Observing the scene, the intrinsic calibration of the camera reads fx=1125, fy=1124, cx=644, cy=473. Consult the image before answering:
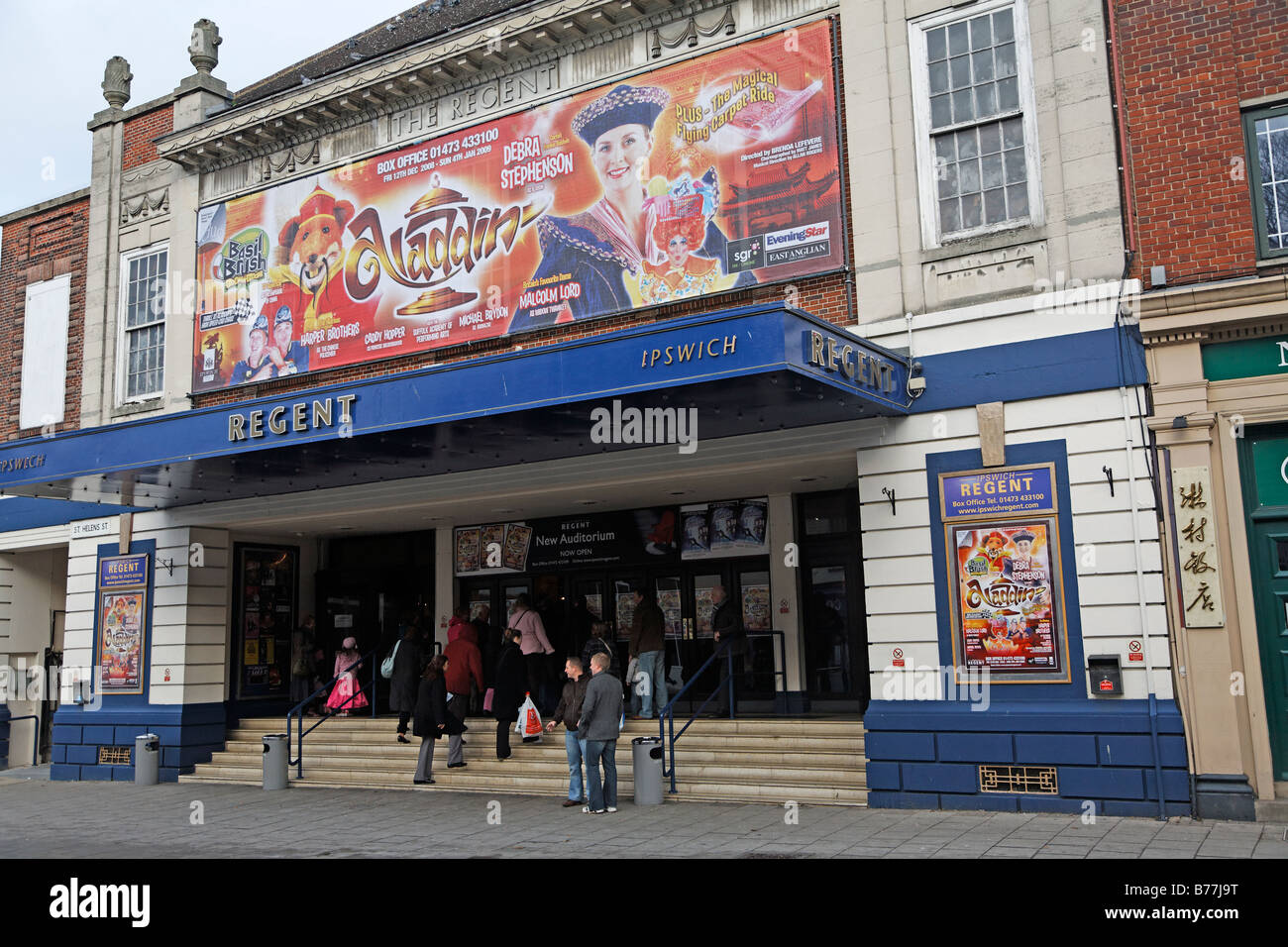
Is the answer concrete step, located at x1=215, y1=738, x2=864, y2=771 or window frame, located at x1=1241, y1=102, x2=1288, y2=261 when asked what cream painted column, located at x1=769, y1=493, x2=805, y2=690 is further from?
window frame, located at x1=1241, y1=102, x2=1288, y2=261

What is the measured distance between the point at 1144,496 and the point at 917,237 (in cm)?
377

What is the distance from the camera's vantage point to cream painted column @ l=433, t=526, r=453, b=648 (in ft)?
61.2

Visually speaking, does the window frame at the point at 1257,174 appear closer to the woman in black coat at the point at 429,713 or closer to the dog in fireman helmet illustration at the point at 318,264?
the woman in black coat at the point at 429,713

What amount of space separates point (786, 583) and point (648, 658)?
2.22 m

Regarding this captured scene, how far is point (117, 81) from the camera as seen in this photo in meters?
20.9

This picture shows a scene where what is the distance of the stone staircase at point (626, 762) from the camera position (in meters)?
12.7

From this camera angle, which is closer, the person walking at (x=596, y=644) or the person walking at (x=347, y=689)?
the person walking at (x=596, y=644)

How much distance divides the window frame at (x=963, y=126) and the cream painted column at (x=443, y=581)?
968cm

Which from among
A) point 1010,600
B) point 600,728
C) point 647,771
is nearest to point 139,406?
point 600,728

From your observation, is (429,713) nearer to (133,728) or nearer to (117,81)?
(133,728)

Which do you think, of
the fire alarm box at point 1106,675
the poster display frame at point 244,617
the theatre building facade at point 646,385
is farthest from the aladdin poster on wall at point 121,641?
the fire alarm box at point 1106,675

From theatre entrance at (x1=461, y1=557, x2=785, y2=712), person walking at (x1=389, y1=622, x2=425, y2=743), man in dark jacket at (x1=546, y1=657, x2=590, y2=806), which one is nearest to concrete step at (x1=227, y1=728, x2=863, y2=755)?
person walking at (x1=389, y1=622, x2=425, y2=743)

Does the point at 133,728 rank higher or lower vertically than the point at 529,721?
lower

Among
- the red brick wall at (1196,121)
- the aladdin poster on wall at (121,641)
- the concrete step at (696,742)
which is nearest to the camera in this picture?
the red brick wall at (1196,121)
